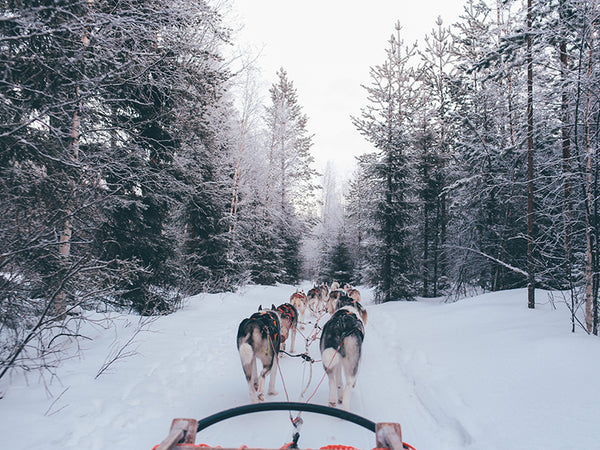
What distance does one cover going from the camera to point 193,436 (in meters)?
1.46

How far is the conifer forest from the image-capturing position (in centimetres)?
378

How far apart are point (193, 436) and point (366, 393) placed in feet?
10.9

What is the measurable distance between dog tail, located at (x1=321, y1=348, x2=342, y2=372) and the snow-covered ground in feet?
2.00

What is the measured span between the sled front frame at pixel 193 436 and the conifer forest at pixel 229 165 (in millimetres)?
2404

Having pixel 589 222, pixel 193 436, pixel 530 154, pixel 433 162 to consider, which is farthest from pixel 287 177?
pixel 193 436

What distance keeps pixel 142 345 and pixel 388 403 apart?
184 inches

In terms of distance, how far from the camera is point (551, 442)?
2.60m

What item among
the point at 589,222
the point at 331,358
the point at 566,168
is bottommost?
the point at 331,358

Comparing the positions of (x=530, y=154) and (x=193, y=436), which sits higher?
(x=530, y=154)

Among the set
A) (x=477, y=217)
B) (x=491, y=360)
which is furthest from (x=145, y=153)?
(x=477, y=217)

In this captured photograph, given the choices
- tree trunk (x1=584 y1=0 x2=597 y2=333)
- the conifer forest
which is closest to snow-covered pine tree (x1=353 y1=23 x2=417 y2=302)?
the conifer forest

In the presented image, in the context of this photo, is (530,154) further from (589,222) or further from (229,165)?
(229,165)

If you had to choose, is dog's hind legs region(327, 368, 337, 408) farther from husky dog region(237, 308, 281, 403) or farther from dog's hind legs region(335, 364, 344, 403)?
husky dog region(237, 308, 281, 403)

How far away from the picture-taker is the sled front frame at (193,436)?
134cm
